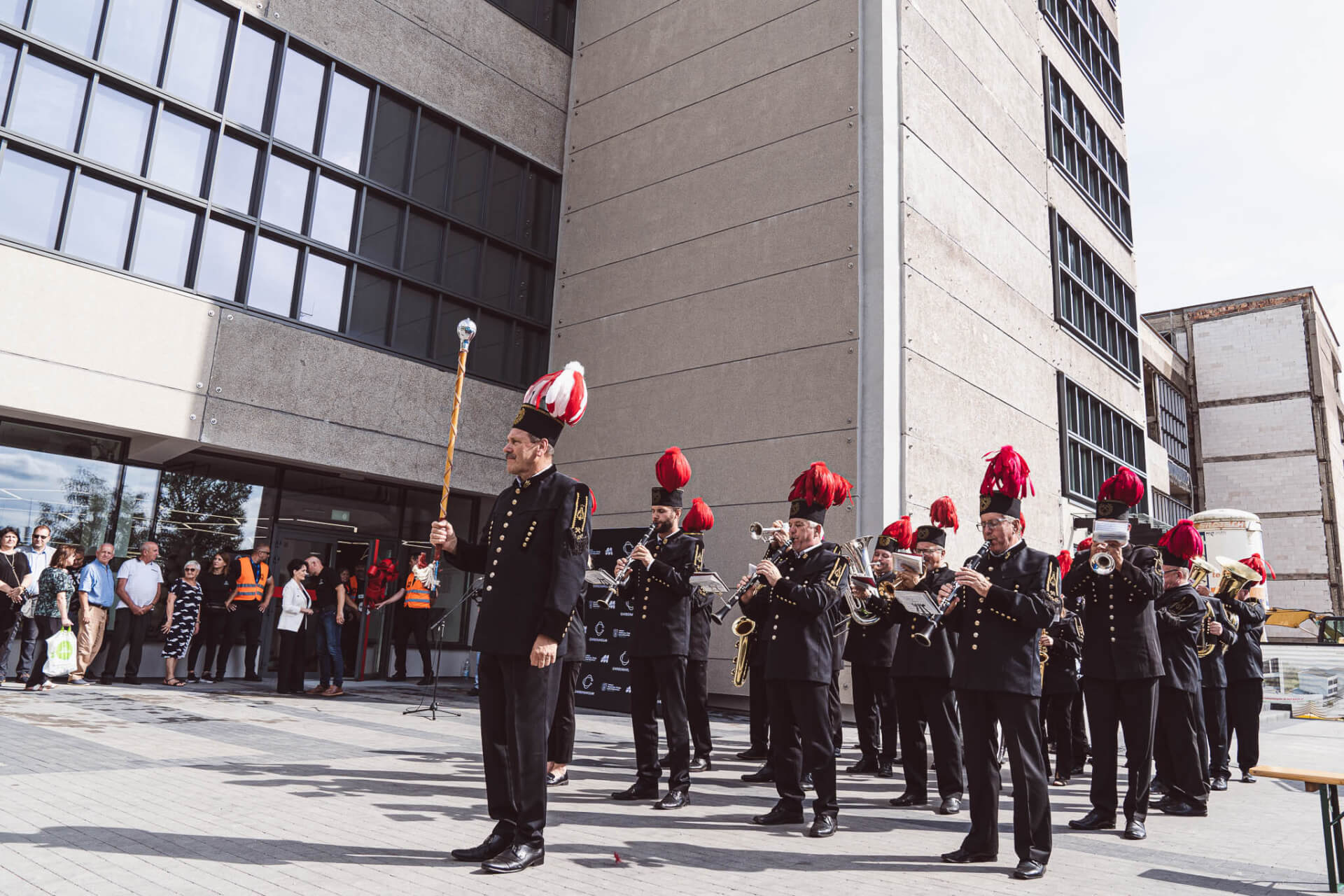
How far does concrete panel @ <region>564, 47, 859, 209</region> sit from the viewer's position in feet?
47.6

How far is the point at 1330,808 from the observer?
197 inches

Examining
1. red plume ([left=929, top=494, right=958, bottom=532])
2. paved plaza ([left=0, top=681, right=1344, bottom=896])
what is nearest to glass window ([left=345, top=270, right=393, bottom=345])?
paved plaza ([left=0, top=681, right=1344, bottom=896])

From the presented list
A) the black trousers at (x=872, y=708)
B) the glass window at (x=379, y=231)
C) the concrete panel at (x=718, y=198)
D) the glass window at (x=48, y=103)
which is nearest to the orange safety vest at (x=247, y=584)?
the glass window at (x=379, y=231)

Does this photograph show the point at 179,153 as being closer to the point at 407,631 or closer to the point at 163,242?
the point at 163,242

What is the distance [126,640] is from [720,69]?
13.1m

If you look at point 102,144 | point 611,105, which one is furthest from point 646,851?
point 611,105

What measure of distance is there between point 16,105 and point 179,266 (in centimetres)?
262

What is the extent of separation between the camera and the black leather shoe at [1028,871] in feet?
16.1

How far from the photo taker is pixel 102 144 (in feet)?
40.8

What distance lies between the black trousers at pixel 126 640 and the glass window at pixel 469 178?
8.42 meters

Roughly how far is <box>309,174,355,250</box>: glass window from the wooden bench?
14.1 m

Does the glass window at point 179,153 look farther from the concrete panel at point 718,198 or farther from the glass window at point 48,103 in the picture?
the concrete panel at point 718,198

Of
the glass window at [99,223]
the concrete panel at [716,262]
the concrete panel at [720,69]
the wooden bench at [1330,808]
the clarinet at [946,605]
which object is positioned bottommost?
the wooden bench at [1330,808]

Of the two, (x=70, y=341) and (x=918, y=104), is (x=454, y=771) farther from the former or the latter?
(x=918, y=104)
